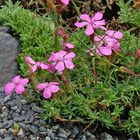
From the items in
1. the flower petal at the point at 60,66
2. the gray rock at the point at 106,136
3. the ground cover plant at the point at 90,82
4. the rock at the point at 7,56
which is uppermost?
the flower petal at the point at 60,66

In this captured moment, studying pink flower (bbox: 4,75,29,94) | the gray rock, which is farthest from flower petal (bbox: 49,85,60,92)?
the gray rock

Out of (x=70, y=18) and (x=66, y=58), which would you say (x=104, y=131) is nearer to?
(x=66, y=58)

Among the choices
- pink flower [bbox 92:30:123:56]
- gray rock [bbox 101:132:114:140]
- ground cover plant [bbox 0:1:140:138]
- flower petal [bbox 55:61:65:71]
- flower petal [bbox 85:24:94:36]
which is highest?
flower petal [bbox 85:24:94:36]

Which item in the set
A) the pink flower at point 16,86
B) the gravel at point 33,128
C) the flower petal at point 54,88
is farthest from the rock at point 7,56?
the flower petal at point 54,88

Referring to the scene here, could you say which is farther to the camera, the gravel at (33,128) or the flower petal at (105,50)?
the gravel at (33,128)

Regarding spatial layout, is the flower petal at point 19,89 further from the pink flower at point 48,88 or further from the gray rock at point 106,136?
the gray rock at point 106,136

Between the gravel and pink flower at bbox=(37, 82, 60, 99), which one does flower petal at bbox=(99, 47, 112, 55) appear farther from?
the gravel
